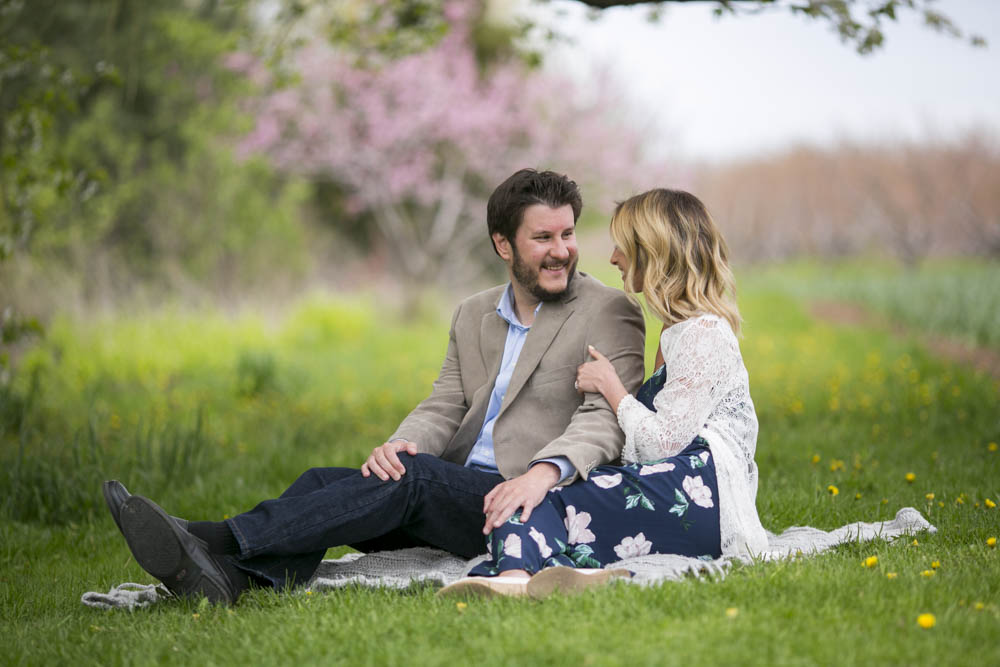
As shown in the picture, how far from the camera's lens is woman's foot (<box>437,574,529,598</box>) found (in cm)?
303

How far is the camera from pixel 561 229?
3.69m

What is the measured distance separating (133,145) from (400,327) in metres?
5.37

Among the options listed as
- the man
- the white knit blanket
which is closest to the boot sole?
the man

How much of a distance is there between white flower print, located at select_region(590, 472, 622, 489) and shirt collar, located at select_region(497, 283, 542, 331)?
2.59 ft

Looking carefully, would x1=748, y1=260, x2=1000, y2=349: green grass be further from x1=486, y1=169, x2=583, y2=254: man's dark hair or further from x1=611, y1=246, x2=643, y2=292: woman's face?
x1=486, y1=169, x2=583, y2=254: man's dark hair

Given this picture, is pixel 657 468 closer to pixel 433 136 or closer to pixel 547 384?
pixel 547 384

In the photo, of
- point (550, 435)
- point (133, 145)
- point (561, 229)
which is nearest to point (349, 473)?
point (550, 435)

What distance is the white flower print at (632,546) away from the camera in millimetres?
3385

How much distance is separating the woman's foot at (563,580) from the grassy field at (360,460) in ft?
0.24

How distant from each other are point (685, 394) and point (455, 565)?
1105mm

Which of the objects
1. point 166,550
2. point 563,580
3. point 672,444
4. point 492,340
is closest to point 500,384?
point 492,340

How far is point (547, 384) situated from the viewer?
3744 mm

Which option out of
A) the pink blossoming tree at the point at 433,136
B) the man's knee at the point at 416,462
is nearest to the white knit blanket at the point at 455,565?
the man's knee at the point at 416,462

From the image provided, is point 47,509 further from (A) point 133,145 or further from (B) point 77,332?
(A) point 133,145
